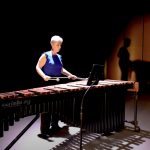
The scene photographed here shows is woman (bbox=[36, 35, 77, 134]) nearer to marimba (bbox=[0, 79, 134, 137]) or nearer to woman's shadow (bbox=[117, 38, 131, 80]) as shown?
marimba (bbox=[0, 79, 134, 137])

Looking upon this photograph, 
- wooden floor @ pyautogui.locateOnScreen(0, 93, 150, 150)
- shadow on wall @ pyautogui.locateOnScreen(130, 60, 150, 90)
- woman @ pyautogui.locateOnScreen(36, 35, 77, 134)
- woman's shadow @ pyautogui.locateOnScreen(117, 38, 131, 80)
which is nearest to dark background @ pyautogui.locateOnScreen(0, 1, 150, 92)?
woman's shadow @ pyautogui.locateOnScreen(117, 38, 131, 80)

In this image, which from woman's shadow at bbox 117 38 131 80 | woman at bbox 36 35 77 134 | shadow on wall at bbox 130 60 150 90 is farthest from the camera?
woman's shadow at bbox 117 38 131 80

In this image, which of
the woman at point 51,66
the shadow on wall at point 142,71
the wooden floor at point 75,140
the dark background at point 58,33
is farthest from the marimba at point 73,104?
the shadow on wall at point 142,71

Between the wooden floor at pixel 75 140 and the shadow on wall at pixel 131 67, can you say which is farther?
the shadow on wall at pixel 131 67

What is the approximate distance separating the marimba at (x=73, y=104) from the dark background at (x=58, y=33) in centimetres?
260

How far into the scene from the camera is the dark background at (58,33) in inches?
226

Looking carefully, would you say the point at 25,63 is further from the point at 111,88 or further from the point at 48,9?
the point at 111,88

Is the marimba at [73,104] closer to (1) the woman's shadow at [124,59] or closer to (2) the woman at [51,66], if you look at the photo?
(2) the woman at [51,66]

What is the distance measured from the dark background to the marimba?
8.54ft

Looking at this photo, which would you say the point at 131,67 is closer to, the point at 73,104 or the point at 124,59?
the point at 124,59

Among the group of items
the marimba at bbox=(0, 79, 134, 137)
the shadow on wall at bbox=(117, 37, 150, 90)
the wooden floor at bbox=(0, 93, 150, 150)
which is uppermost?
the shadow on wall at bbox=(117, 37, 150, 90)

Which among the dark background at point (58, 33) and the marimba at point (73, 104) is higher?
the dark background at point (58, 33)

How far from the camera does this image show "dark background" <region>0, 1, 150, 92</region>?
18.9 ft

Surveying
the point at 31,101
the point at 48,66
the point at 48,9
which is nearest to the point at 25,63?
the point at 48,9
